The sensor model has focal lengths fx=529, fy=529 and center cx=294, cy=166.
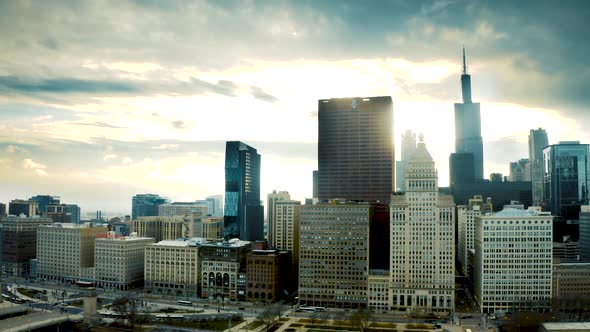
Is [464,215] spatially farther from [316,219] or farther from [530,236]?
[316,219]

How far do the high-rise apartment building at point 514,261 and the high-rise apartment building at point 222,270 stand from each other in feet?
229

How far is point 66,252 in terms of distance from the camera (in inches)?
→ 7564

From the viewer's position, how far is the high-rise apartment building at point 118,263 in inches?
6993

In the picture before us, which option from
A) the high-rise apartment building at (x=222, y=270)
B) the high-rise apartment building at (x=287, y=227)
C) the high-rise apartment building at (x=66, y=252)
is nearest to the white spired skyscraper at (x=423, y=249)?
the high-rise apartment building at (x=222, y=270)

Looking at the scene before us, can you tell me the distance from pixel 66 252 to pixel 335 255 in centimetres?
10293

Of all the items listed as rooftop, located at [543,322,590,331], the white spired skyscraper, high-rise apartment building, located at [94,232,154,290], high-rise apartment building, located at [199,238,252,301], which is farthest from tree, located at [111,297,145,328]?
rooftop, located at [543,322,590,331]

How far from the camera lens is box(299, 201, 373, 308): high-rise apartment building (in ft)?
490

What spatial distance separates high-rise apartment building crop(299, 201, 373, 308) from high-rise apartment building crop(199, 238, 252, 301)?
800 inches

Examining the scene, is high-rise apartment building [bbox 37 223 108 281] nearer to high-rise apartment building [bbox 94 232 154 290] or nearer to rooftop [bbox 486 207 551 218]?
high-rise apartment building [bbox 94 232 154 290]

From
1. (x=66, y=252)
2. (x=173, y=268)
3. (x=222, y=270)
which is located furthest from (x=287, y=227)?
(x=66, y=252)

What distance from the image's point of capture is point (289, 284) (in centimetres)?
17288

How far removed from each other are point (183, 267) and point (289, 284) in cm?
3458

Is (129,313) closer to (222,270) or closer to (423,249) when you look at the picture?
(222,270)

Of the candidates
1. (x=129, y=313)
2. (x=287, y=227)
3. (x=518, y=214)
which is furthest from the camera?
(x=287, y=227)
